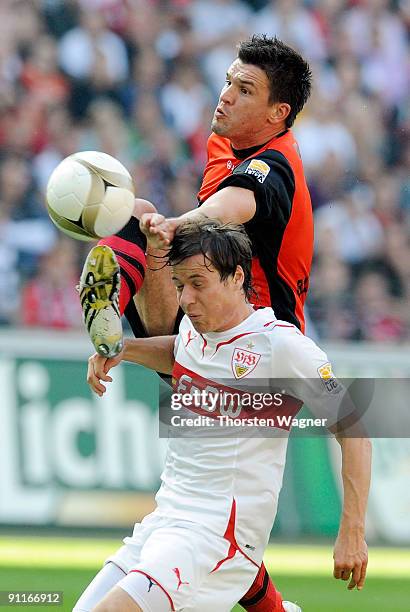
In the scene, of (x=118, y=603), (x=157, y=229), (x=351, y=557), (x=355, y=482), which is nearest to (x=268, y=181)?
(x=157, y=229)

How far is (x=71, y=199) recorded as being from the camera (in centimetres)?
444

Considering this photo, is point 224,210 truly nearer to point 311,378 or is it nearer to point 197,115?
point 311,378

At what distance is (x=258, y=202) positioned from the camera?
4.68 meters

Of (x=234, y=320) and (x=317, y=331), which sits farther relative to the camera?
(x=317, y=331)

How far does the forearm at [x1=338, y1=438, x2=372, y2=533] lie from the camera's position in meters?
4.34

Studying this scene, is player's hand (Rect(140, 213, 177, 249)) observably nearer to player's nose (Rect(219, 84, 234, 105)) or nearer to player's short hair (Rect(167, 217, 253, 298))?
player's short hair (Rect(167, 217, 253, 298))

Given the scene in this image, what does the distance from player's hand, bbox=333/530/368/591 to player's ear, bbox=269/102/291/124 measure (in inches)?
71.7

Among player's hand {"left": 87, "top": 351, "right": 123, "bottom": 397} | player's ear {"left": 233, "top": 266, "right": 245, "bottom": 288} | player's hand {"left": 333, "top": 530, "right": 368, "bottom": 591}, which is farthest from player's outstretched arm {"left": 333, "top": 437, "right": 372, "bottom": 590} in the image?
player's hand {"left": 87, "top": 351, "right": 123, "bottom": 397}

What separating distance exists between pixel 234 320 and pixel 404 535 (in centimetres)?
444

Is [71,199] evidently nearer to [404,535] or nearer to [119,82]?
[404,535]

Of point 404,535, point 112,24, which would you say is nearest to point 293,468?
point 404,535

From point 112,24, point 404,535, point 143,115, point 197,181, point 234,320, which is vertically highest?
point 112,24

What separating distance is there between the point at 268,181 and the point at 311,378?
84 cm

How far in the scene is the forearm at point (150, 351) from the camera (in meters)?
4.95
